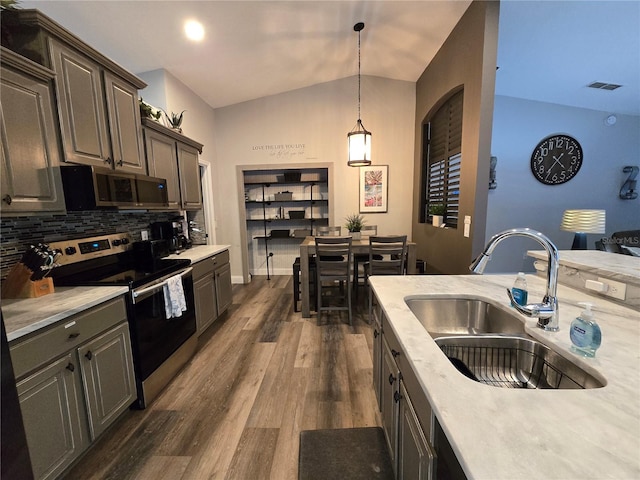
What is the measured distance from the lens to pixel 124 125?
2.11 metres

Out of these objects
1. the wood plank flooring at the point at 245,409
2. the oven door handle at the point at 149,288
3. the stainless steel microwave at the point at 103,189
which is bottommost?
the wood plank flooring at the point at 245,409

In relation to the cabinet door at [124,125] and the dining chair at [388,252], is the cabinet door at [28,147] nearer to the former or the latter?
the cabinet door at [124,125]

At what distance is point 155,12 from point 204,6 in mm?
411

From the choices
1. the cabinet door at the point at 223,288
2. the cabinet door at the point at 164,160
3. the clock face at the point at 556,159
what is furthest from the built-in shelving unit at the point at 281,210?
the clock face at the point at 556,159

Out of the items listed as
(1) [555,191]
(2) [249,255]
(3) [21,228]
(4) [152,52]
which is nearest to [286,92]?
(4) [152,52]

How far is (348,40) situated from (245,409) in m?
4.07

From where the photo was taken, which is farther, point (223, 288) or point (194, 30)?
point (223, 288)

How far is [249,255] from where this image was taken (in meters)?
5.15

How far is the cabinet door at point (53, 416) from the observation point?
3.74 feet

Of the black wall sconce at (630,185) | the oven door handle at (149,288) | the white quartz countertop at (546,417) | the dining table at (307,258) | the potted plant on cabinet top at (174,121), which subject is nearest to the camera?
the white quartz countertop at (546,417)

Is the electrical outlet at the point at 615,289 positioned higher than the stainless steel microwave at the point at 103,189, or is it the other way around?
the stainless steel microwave at the point at 103,189

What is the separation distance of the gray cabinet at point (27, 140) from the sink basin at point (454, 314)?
2.16 meters

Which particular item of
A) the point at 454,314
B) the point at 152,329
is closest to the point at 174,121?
the point at 152,329

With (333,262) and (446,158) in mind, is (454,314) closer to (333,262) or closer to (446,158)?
(333,262)
